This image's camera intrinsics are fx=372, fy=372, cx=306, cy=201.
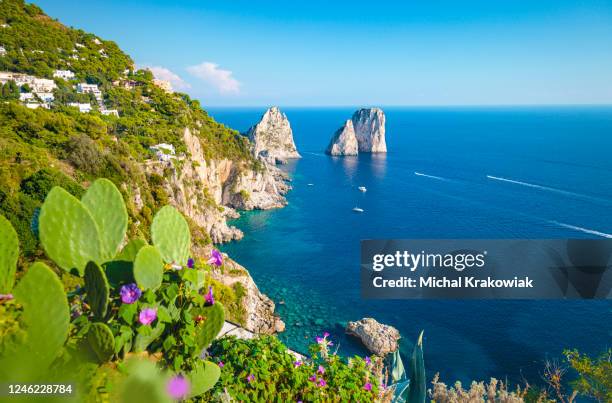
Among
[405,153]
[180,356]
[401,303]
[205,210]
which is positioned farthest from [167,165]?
[405,153]

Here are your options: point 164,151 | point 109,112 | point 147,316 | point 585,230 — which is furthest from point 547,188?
point 147,316

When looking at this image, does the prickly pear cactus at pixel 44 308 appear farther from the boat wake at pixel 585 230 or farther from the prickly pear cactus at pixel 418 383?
the boat wake at pixel 585 230

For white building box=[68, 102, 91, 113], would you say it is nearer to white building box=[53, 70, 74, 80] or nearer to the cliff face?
white building box=[53, 70, 74, 80]

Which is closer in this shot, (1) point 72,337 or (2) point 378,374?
(1) point 72,337

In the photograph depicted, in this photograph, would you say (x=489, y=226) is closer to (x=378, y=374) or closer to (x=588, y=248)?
(x=588, y=248)

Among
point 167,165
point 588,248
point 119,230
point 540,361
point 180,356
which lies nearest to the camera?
point 180,356

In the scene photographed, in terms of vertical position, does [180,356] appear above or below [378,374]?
above

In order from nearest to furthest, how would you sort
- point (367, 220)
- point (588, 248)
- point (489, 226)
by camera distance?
point (588, 248)
point (489, 226)
point (367, 220)
